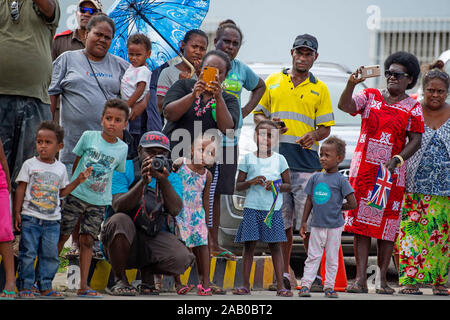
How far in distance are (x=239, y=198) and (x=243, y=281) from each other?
4.26 feet

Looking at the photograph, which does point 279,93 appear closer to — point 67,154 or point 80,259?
point 67,154

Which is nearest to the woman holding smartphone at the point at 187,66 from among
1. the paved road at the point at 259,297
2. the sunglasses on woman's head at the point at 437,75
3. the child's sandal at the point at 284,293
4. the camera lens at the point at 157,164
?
the camera lens at the point at 157,164

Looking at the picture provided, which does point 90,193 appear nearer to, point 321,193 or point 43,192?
point 43,192

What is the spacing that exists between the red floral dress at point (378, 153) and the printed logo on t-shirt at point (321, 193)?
0.49m

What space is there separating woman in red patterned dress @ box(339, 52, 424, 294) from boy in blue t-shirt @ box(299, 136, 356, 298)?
1.21 feet

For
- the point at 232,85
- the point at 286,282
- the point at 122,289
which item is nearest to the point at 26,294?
the point at 122,289

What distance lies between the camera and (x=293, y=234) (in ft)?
27.4

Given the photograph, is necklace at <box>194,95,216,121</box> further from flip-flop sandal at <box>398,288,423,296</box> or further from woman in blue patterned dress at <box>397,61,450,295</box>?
flip-flop sandal at <box>398,288,423,296</box>

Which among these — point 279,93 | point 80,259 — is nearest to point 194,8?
point 279,93

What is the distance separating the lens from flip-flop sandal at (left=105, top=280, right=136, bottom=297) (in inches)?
254

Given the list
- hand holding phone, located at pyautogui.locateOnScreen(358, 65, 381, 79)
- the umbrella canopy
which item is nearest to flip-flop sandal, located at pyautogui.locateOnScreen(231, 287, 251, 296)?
hand holding phone, located at pyautogui.locateOnScreen(358, 65, 381, 79)

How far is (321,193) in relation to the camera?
7.16m

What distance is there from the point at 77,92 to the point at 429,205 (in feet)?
11.0

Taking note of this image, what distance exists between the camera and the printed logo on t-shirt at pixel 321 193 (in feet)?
23.4
